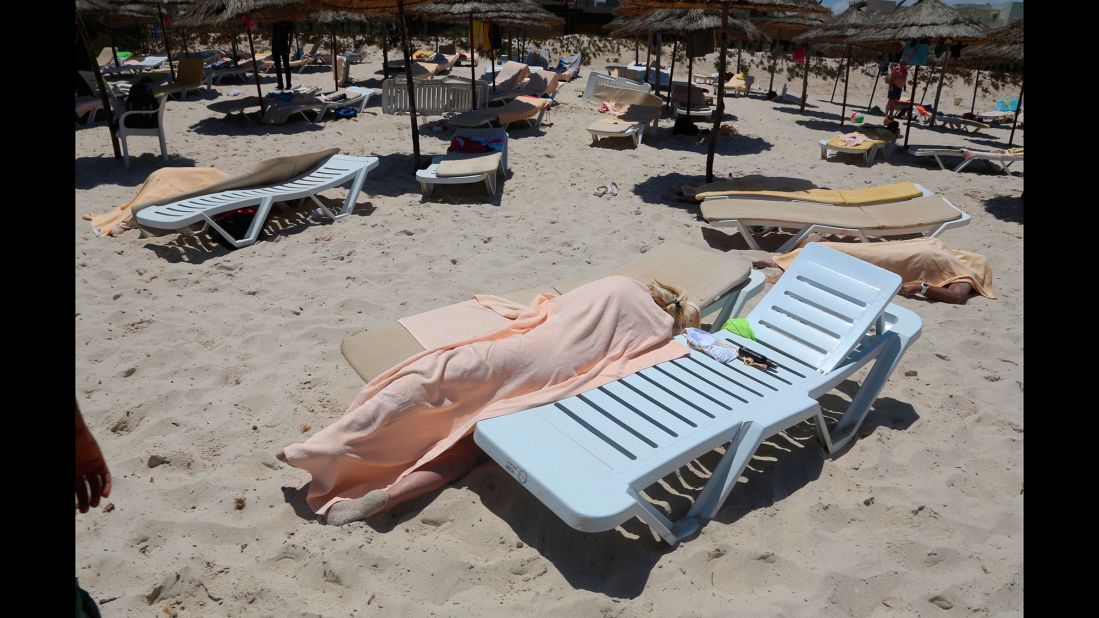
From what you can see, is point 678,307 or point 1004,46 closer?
point 678,307

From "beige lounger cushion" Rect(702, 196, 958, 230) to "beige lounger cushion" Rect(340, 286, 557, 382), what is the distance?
316 cm

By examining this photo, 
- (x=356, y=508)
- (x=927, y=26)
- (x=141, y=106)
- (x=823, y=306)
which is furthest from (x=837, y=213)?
(x=141, y=106)

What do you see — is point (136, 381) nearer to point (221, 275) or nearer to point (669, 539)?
point (221, 275)

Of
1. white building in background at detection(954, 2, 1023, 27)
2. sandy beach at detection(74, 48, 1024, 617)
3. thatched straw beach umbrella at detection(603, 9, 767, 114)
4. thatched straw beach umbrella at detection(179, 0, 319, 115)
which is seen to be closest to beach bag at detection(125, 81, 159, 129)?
thatched straw beach umbrella at detection(179, 0, 319, 115)

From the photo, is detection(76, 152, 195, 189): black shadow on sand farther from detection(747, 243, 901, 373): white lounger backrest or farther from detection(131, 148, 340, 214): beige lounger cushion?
detection(747, 243, 901, 373): white lounger backrest

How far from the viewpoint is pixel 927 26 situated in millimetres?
9195

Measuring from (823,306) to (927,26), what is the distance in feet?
27.1

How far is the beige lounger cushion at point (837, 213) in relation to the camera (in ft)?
17.4

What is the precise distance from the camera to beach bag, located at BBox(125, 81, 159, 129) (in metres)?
7.53

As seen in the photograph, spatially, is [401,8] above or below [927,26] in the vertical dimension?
above

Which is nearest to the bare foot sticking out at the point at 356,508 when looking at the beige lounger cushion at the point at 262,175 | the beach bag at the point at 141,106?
the beige lounger cushion at the point at 262,175

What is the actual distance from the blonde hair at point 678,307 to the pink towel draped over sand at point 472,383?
27 centimetres

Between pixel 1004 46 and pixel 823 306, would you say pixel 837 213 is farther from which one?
pixel 1004 46
